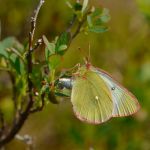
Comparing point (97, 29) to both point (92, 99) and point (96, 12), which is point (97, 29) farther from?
point (92, 99)

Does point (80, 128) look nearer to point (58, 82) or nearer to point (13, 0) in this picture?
point (13, 0)

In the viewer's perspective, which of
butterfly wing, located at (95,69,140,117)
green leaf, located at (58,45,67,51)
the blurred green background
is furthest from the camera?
the blurred green background

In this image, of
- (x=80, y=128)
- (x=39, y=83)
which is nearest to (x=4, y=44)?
(x=39, y=83)

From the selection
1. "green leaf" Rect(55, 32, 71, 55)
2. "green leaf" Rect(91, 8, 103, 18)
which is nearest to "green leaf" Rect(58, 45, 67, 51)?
"green leaf" Rect(55, 32, 71, 55)

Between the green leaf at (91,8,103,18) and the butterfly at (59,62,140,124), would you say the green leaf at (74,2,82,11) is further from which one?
the butterfly at (59,62,140,124)

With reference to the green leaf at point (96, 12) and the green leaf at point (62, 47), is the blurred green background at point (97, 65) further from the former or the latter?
the green leaf at point (62, 47)

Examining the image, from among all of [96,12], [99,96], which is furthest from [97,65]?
[96,12]

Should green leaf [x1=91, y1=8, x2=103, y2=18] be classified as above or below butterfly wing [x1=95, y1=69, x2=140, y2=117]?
above
